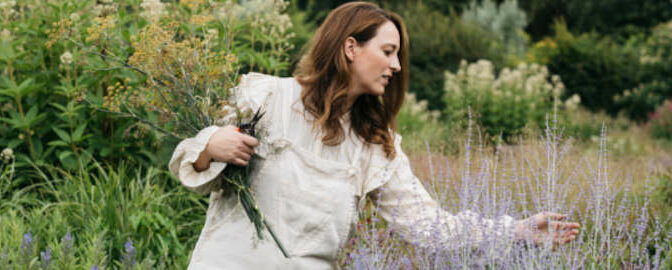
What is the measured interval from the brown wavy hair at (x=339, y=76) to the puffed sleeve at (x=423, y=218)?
0.10 m

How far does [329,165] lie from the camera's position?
222cm

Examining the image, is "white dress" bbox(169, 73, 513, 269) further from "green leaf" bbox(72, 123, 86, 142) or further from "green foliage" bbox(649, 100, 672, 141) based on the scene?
"green foliage" bbox(649, 100, 672, 141)

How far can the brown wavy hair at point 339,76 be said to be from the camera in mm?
2328

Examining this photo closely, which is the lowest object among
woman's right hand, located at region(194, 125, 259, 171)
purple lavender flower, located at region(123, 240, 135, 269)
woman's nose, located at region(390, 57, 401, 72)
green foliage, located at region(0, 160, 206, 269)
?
green foliage, located at region(0, 160, 206, 269)

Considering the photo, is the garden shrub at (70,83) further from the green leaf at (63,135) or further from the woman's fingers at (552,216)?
the woman's fingers at (552,216)

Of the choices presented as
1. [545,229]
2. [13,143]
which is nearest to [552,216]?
[545,229]

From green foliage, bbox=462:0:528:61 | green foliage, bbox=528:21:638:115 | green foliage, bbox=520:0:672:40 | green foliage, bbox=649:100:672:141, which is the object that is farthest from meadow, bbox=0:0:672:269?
green foliage, bbox=520:0:672:40

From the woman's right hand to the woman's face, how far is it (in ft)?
1.78

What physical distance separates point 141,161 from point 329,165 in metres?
2.04

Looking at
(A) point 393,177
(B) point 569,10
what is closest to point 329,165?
(A) point 393,177

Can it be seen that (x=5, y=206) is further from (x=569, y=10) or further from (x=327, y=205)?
(x=569, y=10)

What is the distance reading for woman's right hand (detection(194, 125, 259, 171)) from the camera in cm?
196

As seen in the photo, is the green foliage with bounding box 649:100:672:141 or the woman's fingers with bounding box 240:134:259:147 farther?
the green foliage with bounding box 649:100:672:141

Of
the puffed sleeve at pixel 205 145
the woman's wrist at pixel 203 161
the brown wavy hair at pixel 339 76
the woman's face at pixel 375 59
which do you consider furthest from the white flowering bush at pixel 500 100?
the woman's wrist at pixel 203 161
